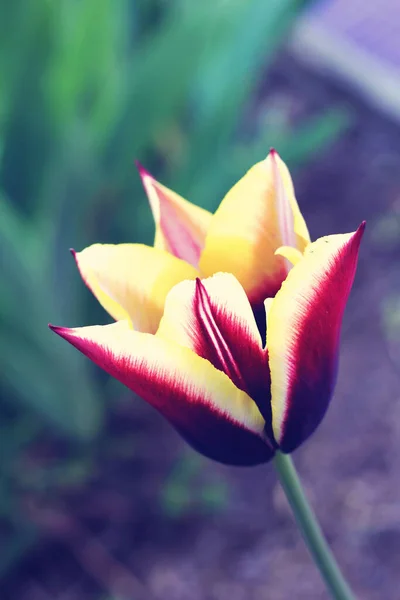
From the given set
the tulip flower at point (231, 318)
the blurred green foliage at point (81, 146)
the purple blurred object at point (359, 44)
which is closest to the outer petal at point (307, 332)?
the tulip flower at point (231, 318)

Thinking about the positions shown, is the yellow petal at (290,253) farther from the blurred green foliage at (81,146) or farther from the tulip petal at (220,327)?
the blurred green foliage at (81,146)

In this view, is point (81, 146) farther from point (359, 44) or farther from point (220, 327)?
point (359, 44)

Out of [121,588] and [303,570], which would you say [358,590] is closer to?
[303,570]

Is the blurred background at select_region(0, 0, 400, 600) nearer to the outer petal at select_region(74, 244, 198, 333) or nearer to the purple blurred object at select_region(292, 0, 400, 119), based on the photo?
the outer petal at select_region(74, 244, 198, 333)

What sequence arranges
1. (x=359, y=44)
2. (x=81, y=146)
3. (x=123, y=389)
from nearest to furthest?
(x=81, y=146)
(x=123, y=389)
(x=359, y=44)

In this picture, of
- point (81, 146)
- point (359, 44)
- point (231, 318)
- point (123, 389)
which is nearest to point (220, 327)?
point (231, 318)

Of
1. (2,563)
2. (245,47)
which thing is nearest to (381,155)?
(245,47)

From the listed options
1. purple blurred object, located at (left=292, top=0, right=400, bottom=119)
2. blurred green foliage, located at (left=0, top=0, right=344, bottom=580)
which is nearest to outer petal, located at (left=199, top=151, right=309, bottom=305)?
blurred green foliage, located at (left=0, top=0, right=344, bottom=580)
